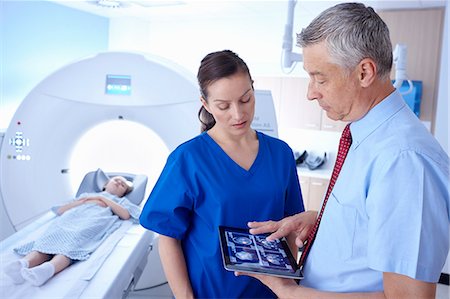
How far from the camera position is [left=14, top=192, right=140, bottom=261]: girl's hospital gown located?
167cm

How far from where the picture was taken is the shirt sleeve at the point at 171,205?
1058 mm

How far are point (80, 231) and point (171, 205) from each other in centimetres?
92

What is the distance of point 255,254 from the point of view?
35.9 inches

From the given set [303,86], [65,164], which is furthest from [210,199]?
[303,86]

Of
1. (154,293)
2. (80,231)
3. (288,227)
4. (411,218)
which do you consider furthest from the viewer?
(154,293)

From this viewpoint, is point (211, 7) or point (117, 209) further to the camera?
point (211, 7)

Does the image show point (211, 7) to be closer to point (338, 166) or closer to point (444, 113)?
point (444, 113)

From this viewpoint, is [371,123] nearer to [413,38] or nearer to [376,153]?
[376,153]

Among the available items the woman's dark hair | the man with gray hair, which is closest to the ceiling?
the woman's dark hair

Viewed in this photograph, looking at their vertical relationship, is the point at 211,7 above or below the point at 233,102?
above

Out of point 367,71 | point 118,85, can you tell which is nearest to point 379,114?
point 367,71

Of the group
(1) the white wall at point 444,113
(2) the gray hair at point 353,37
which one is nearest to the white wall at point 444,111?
(1) the white wall at point 444,113

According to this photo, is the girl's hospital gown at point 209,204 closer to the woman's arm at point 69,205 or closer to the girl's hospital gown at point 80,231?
the girl's hospital gown at point 80,231

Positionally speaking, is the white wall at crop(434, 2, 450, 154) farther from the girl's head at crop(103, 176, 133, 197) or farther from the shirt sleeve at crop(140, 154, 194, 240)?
the shirt sleeve at crop(140, 154, 194, 240)
